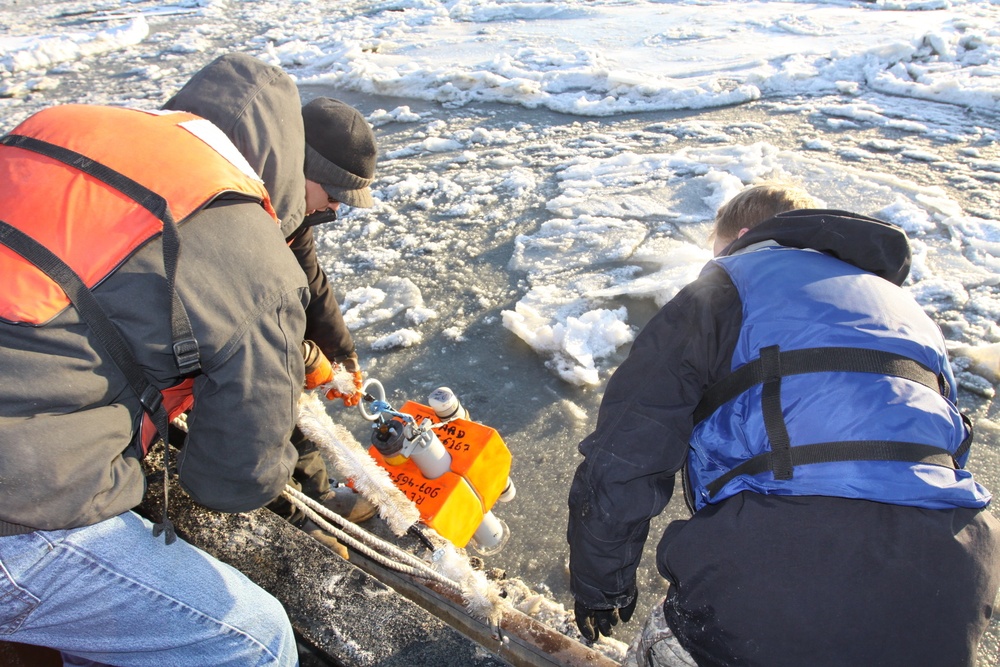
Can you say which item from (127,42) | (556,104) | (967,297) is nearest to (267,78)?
(967,297)

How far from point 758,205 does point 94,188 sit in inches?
71.8

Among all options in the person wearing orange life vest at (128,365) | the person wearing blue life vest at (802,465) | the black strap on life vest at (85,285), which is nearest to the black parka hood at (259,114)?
the person wearing orange life vest at (128,365)

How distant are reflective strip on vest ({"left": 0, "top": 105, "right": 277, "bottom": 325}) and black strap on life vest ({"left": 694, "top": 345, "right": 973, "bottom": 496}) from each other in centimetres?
126

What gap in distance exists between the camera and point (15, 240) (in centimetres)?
118

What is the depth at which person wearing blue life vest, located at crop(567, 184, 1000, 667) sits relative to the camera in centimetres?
128

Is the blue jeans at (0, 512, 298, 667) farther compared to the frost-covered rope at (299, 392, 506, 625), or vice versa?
the frost-covered rope at (299, 392, 506, 625)

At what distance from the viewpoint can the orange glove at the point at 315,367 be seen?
218 centimetres

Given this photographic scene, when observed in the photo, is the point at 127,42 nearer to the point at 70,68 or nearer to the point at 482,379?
the point at 70,68

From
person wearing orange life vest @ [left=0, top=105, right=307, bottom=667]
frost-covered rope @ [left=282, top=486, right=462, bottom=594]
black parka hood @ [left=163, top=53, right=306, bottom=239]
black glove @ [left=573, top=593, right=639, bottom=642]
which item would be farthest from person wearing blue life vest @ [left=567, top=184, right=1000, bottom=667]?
black parka hood @ [left=163, top=53, right=306, bottom=239]

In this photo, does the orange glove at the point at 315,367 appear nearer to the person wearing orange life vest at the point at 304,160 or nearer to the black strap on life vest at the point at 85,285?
the person wearing orange life vest at the point at 304,160

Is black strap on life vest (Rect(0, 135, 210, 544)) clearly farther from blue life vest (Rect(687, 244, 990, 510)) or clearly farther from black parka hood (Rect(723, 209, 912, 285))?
black parka hood (Rect(723, 209, 912, 285))

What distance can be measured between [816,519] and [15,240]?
171 cm

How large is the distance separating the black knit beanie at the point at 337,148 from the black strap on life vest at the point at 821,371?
62.2 inches

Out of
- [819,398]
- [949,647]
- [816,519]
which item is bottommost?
[949,647]
